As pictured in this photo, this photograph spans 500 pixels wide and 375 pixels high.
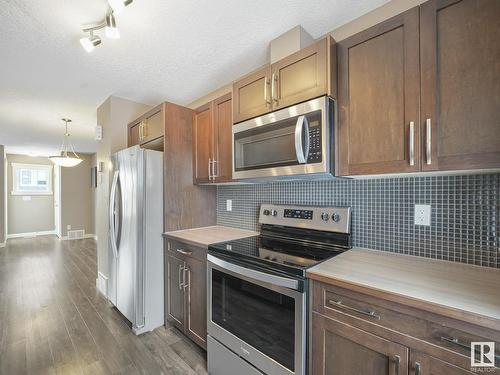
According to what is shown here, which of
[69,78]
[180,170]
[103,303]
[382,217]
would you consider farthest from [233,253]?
[69,78]

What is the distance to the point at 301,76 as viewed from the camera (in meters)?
1.50

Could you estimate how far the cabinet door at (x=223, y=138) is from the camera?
2.13 m

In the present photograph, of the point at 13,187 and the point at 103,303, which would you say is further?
the point at 13,187

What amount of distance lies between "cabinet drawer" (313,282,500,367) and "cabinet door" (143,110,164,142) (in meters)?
2.10

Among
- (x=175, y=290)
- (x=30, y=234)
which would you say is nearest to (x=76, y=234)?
(x=30, y=234)

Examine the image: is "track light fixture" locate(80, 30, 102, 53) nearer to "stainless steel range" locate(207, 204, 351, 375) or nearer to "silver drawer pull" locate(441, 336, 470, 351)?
"stainless steel range" locate(207, 204, 351, 375)

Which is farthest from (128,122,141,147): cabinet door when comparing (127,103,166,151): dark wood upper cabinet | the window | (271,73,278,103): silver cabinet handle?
the window

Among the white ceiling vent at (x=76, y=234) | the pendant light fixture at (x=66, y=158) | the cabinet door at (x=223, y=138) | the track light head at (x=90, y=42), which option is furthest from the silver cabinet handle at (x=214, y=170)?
the white ceiling vent at (x=76, y=234)

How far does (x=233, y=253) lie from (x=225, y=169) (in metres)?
0.88

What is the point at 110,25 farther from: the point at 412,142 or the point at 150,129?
the point at 412,142

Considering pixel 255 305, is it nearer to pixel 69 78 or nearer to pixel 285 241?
pixel 285 241

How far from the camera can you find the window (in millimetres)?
6837

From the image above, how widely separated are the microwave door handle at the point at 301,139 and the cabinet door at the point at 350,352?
0.86m

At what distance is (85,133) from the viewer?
486cm
